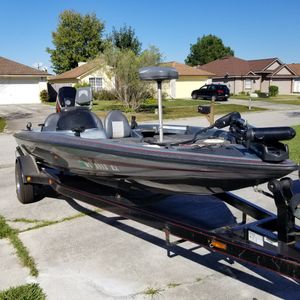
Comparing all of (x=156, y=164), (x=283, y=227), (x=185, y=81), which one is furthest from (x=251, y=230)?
(x=185, y=81)

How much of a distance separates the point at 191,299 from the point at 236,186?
0.98 meters

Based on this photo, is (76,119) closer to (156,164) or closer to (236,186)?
(156,164)

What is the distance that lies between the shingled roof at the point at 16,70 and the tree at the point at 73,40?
54.1 feet

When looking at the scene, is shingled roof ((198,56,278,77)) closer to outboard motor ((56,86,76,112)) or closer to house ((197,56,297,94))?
house ((197,56,297,94))

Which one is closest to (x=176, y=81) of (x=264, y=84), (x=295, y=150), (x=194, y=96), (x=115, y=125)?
(x=194, y=96)

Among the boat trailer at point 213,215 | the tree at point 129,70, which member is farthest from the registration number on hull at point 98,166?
the tree at point 129,70

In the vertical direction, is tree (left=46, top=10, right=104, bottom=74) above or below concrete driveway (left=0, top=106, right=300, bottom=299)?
above

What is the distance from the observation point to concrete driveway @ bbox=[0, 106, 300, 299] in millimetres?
3346

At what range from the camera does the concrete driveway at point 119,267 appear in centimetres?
335

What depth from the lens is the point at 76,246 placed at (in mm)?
4309

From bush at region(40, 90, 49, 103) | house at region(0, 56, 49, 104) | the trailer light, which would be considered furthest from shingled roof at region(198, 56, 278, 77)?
the trailer light

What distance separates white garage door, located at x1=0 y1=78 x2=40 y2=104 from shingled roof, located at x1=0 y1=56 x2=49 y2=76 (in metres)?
0.58

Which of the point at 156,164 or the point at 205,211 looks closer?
the point at 156,164

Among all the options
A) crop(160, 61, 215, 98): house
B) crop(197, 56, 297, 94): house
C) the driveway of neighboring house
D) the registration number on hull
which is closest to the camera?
the registration number on hull
